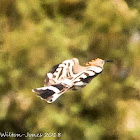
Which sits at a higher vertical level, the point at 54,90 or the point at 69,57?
the point at 69,57

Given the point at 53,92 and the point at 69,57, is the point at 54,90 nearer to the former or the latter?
the point at 53,92

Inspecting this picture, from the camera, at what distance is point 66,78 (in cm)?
45

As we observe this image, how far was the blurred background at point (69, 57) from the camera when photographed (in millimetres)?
525

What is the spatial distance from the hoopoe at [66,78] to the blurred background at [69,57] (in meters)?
0.04

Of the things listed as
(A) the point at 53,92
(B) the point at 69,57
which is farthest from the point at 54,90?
(B) the point at 69,57

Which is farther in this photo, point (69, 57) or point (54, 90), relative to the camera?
point (69, 57)

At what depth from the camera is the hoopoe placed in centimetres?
43

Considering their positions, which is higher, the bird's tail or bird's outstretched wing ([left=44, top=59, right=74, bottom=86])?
bird's outstretched wing ([left=44, top=59, right=74, bottom=86])

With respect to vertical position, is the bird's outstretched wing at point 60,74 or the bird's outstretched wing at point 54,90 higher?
the bird's outstretched wing at point 60,74

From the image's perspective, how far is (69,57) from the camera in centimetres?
53

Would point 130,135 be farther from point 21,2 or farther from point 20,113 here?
point 21,2

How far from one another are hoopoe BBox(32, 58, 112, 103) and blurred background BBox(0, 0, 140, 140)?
4 cm

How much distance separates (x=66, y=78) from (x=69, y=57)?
0.09 metres

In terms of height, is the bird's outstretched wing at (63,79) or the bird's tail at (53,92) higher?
the bird's outstretched wing at (63,79)
